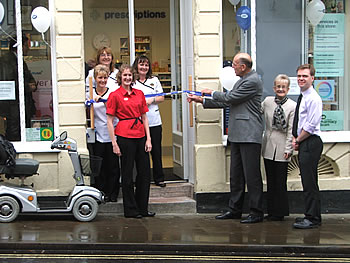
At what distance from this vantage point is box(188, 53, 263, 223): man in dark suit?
8398 millimetres

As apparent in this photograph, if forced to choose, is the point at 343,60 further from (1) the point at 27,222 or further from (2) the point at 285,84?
(1) the point at 27,222

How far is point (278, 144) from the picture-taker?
8469mm

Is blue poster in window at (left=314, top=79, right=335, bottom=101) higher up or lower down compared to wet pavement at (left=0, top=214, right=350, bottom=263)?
higher up

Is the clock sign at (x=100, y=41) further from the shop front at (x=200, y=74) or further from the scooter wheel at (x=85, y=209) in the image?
the scooter wheel at (x=85, y=209)

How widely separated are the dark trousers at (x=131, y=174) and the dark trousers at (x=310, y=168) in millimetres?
2125

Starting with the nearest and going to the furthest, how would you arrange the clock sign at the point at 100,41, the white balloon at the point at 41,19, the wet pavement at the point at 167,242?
the wet pavement at the point at 167,242 < the white balloon at the point at 41,19 < the clock sign at the point at 100,41

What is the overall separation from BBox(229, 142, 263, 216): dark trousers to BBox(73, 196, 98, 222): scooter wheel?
1901 mm

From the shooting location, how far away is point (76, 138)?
29.5 ft

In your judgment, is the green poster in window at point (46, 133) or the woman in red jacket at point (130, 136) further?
the green poster in window at point (46, 133)

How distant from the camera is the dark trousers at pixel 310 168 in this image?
8.17m

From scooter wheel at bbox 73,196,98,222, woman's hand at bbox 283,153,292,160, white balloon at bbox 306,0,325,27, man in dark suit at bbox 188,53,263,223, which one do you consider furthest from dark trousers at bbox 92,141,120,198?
white balloon at bbox 306,0,325,27

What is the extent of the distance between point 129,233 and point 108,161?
1.55m

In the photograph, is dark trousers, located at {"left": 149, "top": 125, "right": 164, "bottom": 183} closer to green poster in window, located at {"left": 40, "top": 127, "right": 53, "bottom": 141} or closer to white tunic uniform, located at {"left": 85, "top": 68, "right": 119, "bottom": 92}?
white tunic uniform, located at {"left": 85, "top": 68, "right": 119, "bottom": 92}

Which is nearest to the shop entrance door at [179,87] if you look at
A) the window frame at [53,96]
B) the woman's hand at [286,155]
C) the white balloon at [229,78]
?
the white balloon at [229,78]
